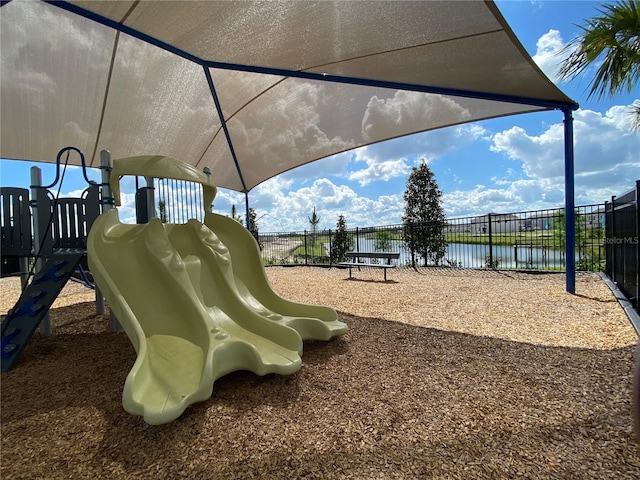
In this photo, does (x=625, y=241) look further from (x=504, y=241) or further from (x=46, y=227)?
(x=46, y=227)

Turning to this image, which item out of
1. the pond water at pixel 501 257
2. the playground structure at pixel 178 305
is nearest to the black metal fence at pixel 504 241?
the pond water at pixel 501 257

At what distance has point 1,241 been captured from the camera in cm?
404

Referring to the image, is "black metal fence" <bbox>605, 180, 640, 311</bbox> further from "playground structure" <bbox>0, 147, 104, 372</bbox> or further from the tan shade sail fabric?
"playground structure" <bbox>0, 147, 104, 372</bbox>

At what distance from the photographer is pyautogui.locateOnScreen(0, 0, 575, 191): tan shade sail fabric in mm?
3740

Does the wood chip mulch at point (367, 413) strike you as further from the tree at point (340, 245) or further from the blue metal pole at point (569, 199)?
the tree at point (340, 245)

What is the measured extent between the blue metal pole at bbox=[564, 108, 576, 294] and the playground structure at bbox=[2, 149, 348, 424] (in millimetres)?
4686

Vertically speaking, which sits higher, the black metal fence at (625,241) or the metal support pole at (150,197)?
the metal support pole at (150,197)

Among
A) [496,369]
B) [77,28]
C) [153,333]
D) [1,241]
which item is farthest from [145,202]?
[496,369]

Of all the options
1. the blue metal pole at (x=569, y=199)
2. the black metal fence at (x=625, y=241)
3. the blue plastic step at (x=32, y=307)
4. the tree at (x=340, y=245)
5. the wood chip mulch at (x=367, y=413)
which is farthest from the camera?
the tree at (x=340, y=245)

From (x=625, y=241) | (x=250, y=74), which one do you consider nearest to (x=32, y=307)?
(x=250, y=74)

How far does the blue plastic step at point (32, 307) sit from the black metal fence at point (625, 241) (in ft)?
21.0

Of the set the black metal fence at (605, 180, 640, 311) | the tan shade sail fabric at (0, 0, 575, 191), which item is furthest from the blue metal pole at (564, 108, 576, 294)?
the black metal fence at (605, 180, 640, 311)

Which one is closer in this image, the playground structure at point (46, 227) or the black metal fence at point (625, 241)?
the playground structure at point (46, 227)

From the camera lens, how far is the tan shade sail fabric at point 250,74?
3.74m
